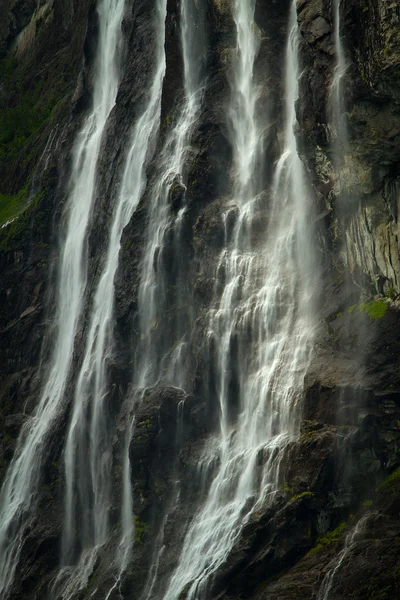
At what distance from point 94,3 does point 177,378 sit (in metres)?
26.8

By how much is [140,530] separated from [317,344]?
9.12 m

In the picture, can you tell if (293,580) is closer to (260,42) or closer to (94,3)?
(260,42)

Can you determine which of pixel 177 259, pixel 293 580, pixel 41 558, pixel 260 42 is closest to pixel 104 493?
pixel 41 558

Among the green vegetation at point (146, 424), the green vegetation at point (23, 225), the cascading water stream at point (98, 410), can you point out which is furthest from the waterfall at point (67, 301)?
the green vegetation at point (146, 424)

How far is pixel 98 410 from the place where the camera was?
107ft

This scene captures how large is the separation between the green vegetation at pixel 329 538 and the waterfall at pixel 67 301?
1563 centimetres

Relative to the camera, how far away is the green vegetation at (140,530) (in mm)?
27109

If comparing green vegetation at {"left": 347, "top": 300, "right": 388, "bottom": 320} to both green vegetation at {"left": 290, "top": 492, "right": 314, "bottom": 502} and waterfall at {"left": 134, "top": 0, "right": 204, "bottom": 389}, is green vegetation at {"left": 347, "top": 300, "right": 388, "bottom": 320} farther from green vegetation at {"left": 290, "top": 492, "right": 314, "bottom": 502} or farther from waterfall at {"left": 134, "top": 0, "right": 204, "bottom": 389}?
waterfall at {"left": 134, "top": 0, "right": 204, "bottom": 389}

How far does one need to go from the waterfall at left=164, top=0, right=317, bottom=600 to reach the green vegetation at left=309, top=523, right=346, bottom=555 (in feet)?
6.67

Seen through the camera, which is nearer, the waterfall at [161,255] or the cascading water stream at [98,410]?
the waterfall at [161,255]

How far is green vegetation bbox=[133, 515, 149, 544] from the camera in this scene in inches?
1067

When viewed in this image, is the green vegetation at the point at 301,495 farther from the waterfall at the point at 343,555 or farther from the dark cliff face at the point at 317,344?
the waterfall at the point at 343,555

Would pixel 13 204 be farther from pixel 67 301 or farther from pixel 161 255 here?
pixel 161 255

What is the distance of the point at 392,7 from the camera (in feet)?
63.1
